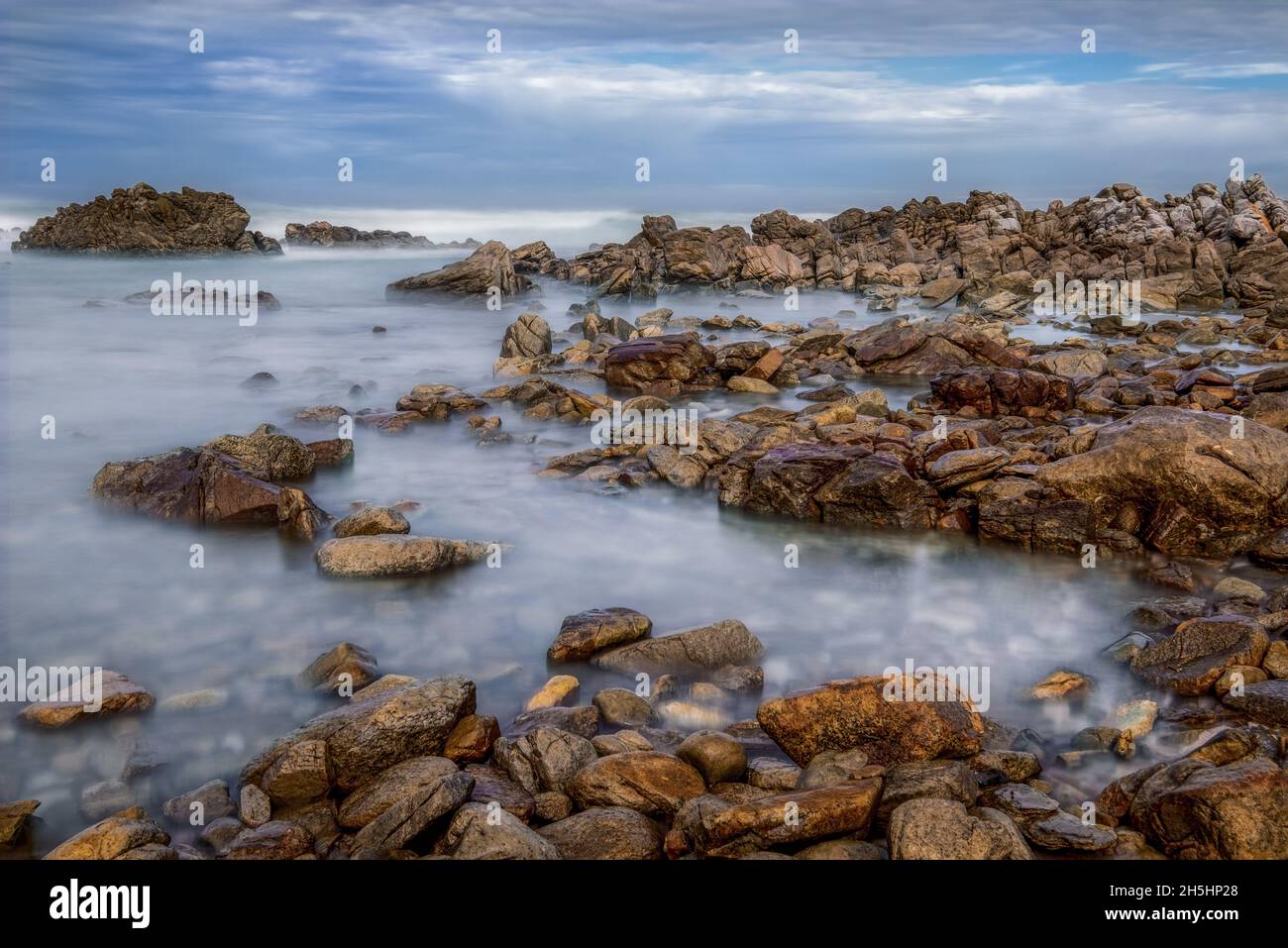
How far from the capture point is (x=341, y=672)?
870 centimetres

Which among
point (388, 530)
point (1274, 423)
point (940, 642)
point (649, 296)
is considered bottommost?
point (940, 642)

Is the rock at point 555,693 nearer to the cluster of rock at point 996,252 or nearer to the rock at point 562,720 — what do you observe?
the rock at point 562,720

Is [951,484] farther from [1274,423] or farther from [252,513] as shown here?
[252,513]

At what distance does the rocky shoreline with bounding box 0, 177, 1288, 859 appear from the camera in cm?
610

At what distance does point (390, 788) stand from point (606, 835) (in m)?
1.60

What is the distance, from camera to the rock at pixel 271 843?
20.2ft

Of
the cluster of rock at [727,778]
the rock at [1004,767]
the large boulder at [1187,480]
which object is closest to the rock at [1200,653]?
the cluster of rock at [727,778]

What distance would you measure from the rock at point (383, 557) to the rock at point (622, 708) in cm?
370

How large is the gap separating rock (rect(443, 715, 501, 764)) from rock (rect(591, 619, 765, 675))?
5.66 feet

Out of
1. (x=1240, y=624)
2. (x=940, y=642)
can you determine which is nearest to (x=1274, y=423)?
(x=1240, y=624)

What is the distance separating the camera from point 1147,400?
61.3 feet

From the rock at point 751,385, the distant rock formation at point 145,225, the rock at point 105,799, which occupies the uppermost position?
the distant rock formation at point 145,225

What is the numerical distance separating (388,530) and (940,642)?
6.62 m

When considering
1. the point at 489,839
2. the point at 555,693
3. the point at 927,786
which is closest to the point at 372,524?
the point at 555,693
